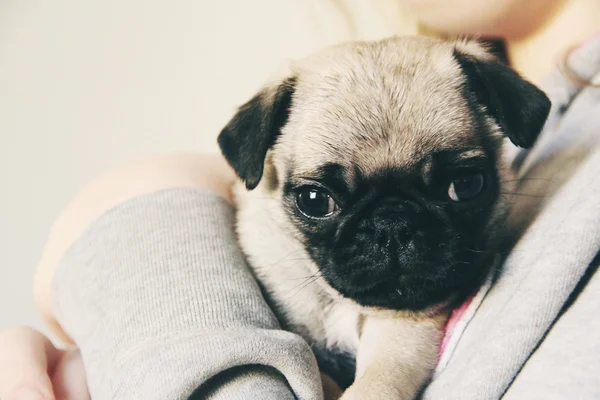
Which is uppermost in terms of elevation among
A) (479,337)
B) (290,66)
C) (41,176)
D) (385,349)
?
(290,66)

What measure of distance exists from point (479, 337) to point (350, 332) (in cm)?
37

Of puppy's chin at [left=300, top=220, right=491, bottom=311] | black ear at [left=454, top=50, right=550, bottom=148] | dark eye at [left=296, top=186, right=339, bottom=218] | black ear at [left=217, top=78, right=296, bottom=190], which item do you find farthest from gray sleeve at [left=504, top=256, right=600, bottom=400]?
black ear at [left=217, top=78, right=296, bottom=190]

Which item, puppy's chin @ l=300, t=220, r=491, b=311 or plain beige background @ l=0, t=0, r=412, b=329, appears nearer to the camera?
puppy's chin @ l=300, t=220, r=491, b=311

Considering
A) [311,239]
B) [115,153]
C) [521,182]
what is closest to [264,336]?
[311,239]

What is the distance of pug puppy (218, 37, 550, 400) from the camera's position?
102 centimetres

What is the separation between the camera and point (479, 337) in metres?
0.88

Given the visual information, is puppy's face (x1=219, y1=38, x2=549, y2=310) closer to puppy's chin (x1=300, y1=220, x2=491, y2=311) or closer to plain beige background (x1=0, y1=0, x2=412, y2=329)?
puppy's chin (x1=300, y1=220, x2=491, y2=311)

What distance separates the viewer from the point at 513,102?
108 centimetres

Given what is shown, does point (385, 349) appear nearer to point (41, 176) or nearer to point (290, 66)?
point (290, 66)

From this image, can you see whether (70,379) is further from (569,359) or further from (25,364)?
(569,359)

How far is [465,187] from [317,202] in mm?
298

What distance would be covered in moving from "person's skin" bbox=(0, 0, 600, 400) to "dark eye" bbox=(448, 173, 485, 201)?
0.52 metres

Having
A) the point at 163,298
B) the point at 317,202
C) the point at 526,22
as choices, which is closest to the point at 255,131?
the point at 317,202

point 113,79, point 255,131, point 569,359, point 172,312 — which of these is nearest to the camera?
point 569,359
